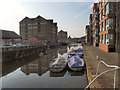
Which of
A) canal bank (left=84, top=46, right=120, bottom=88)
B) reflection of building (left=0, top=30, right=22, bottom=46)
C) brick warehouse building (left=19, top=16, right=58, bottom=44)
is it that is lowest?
canal bank (left=84, top=46, right=120, bottom=88)

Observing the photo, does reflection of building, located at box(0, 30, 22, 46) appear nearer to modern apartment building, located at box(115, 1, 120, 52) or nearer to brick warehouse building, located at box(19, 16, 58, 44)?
brick warehouse building, located at box(19, 16, 58, 44)

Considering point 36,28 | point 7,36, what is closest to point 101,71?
point 7,36

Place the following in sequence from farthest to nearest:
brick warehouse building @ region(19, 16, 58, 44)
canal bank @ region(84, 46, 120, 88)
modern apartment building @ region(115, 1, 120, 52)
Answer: brick warehouse building @ region(19, 16, 58, 44) < modern apartment building @ region(115, 1, 120, 52) < canal bank @ region(84, 46, 120, 88)

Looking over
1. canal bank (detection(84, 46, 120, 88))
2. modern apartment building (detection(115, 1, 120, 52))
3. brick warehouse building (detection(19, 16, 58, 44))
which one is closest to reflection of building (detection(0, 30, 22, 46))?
canal bank (detection(84, 46, 120, 88))

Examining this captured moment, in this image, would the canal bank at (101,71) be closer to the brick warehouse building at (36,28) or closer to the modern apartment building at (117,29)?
the modern apartment building at (117,29)

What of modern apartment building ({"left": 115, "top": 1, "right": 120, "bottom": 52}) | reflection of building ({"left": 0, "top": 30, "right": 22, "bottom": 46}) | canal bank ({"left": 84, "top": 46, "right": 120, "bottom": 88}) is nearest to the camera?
canal bank ({"left": 84, "top": 46, "right": 120, "bottom": 88})

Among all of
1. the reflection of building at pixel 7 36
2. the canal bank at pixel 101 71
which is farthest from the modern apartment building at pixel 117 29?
the reflection of building at pixel 7 36

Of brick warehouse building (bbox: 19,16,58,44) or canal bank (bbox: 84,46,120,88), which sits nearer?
canal bank (bbox: 84,46,120,88)

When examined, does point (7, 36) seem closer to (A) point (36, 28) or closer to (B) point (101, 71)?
(B) point (101, 71)

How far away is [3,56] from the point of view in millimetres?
24672

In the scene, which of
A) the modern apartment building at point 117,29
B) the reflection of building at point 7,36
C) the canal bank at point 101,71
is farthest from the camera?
the reflection of building at point 7,36

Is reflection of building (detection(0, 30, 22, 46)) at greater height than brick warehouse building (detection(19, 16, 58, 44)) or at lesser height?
lesser

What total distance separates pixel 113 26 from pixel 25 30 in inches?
2800

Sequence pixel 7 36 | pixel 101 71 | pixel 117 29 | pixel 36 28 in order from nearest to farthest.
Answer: pixel 101 71, pixel 117 29, pixel 7 36, pixel 36 28
